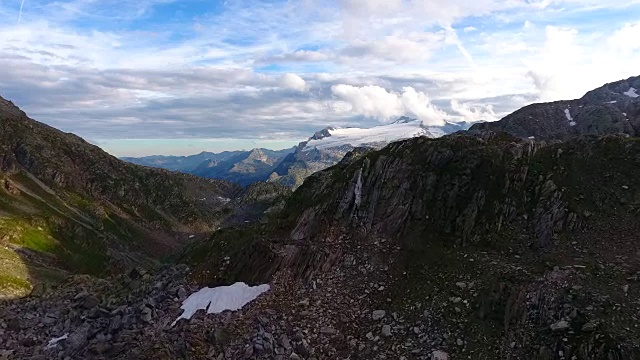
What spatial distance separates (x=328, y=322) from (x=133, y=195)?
185m

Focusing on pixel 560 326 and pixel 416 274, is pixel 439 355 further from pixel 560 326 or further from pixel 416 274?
pixel 416 274

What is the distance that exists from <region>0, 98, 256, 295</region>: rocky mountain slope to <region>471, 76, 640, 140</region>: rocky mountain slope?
10932cm

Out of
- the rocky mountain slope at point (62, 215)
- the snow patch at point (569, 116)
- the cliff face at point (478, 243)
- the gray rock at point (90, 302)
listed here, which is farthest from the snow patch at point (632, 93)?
the gray rock at point (90, 302)

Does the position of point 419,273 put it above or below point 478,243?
below

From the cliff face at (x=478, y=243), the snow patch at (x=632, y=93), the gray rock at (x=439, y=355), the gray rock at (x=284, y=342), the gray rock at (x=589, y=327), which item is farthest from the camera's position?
the snow patch at (x=632, y=93)

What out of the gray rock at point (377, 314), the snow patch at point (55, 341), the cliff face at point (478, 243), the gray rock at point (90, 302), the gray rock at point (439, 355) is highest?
the cliff face at point (478, 243)

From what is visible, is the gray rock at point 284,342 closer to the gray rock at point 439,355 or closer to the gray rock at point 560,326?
the gray rock at point 439,355

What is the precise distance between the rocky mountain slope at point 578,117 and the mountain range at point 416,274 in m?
105

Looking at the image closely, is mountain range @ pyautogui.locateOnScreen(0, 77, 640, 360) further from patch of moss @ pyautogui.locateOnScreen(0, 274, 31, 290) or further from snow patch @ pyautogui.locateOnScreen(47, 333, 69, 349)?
patch of moss @ pyautogui.locateOnScreen(0, 274, 31, 290)

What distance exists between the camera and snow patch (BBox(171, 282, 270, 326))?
29375mm

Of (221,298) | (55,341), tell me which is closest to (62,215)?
(55,341)

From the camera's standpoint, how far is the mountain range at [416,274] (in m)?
24.5

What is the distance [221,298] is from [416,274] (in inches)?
500

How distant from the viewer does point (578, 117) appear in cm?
16088
